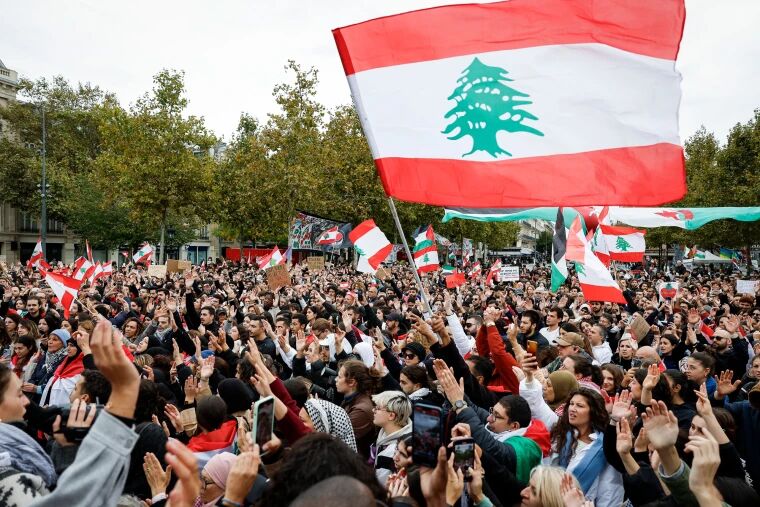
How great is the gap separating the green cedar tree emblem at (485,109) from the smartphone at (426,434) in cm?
277

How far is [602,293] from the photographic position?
390 inches

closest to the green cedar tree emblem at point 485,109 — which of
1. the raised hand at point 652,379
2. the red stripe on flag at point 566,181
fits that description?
the red stripe on flag at point 566,181

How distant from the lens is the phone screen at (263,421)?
94.8 inches

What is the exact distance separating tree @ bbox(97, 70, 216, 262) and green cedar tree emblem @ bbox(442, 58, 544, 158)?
1289 inches

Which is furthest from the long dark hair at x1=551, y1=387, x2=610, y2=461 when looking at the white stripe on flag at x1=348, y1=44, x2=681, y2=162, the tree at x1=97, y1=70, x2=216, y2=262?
the tree at x1=97, y1=70, x2=216, y2=262

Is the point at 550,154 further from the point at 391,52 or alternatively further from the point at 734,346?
the point at 734,346

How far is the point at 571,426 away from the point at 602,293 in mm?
5920

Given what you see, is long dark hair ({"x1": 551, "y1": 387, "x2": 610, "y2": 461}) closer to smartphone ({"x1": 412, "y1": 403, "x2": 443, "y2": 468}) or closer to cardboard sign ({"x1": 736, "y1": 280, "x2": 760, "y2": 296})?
smartphone ({"x1": 412, "y1": 403, "x2": 443, "y2": 468})

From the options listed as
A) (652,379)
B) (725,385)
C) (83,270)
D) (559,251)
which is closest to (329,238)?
(83,270)

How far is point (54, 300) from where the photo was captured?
47.0ft

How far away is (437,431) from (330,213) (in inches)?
1561

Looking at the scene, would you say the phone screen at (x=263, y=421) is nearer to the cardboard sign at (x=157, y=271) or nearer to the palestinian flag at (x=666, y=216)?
the palestinian flag at (x=666, y=216)

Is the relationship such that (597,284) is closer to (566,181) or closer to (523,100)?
(566,181)

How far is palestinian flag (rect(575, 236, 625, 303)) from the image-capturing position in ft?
32.3
